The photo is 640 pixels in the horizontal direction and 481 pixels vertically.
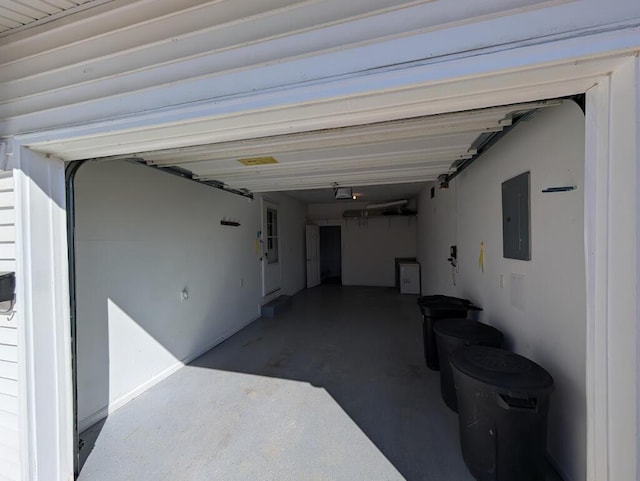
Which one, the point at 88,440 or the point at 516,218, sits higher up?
the point at 516,218

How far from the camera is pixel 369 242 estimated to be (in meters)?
8.43

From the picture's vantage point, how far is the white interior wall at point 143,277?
2191 mm

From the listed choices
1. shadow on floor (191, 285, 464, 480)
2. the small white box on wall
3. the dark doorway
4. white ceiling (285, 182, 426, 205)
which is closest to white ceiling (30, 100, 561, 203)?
shadow on floor (191, 285, 464, 480)

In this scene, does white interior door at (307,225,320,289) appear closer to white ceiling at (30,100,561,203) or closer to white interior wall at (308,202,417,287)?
white interior wall at (308,202,417,287)

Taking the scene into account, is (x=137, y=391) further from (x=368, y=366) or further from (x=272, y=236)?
(x=272, y=236)

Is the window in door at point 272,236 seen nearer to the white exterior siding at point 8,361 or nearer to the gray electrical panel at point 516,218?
the white exterior siding at point 8,361

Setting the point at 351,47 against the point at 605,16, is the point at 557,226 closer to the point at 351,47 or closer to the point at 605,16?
the point at 605,16

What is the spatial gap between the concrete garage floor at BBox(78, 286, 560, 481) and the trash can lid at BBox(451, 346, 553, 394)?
2.30ft

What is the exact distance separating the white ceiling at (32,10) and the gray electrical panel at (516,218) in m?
2.59

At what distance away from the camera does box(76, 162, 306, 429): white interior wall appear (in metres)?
2.19

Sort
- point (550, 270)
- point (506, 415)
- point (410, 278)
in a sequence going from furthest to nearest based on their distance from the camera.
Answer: point (410, 278)
point (550, 270)
point (506, 415)

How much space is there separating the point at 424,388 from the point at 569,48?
2725 mm

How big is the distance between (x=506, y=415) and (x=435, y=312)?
1.39 metres

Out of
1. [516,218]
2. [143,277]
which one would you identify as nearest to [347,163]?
[516,218]
